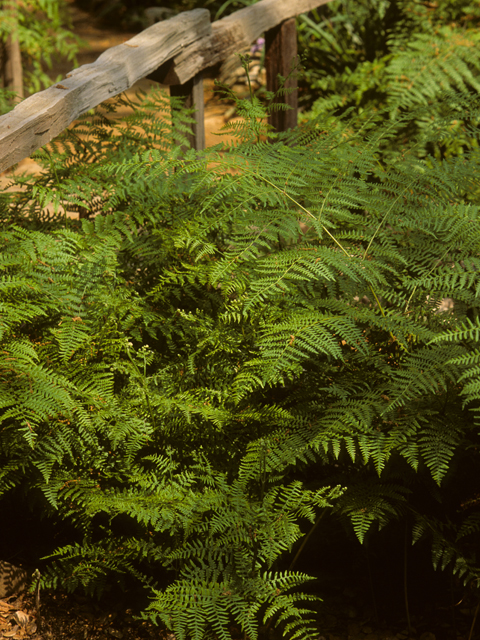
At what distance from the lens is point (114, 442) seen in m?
1.88

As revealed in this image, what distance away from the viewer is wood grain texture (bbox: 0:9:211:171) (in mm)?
2162

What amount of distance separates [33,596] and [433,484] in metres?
1.46

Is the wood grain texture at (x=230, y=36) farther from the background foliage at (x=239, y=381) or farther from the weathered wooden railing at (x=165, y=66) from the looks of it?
the background foliage at (x=239, y=381)

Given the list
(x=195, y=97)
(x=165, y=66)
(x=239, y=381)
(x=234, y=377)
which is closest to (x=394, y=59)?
(x=195, y=97)

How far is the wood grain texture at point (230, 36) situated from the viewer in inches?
130

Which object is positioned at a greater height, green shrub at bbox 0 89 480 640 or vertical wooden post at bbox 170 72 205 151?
vertical wooden post at bbox 170 72 205 151

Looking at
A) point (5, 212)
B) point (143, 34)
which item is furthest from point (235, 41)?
point (5, 212)

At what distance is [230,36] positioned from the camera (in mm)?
3619

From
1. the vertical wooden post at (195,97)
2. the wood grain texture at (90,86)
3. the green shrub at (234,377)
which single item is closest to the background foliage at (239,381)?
the green shrub at (234,377)

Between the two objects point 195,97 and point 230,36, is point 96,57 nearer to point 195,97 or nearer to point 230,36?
point 230,36

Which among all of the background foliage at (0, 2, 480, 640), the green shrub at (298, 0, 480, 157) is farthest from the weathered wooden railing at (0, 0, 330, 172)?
the green shrub at (298, 0, 480, 157)

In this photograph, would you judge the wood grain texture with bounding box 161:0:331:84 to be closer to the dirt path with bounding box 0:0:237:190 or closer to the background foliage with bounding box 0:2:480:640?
the background foliage with bounding box 0:2:480:640

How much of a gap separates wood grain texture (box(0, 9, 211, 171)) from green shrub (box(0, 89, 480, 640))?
0.21 meters

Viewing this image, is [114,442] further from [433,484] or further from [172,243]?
[433,484]
